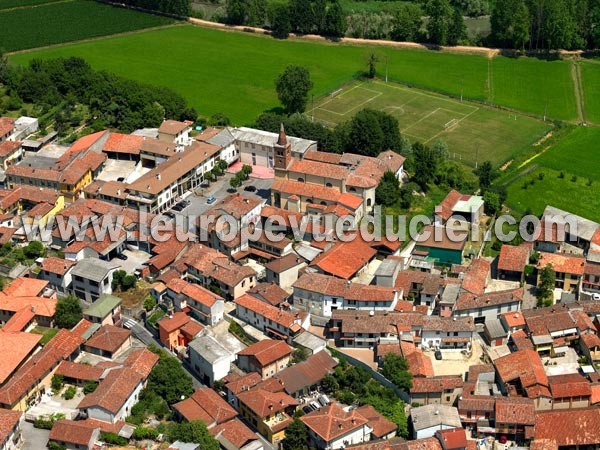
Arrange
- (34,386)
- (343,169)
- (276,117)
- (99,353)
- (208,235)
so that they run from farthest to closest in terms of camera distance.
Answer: (276,117) < (343,169) < (208,235) < (99,353) < (34,386)

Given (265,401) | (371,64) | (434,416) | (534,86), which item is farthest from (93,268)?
(534,86)

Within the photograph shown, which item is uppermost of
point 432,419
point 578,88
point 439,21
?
point 439,21

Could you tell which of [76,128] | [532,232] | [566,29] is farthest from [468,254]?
[566,29]

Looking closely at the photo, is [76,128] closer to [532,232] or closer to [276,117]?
[276,117]

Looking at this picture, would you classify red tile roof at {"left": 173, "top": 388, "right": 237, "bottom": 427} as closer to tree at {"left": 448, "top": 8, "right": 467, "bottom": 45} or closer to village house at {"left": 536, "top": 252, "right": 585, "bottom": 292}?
village house at {"left": 536, "top": 252, "right": 585, "bottom": 292}

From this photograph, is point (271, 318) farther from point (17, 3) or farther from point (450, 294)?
point (17, 3)

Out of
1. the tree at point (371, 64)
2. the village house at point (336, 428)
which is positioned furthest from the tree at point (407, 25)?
the village house at point (336, 428)
